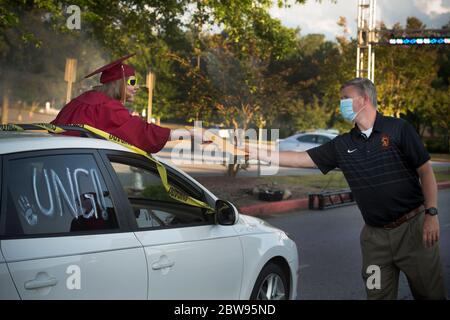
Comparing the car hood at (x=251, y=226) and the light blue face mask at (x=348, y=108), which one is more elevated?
the light blue face mask at (x=348, y=108)

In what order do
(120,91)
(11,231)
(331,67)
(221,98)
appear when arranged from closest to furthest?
(11,231) < (120,91) < (221,98) < (331,67)

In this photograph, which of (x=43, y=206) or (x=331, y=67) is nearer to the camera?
(x=43, y=206)

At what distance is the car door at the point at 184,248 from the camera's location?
11.2ft

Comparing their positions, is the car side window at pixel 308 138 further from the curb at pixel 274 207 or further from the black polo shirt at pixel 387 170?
the black polo shirt at pixel 387 170

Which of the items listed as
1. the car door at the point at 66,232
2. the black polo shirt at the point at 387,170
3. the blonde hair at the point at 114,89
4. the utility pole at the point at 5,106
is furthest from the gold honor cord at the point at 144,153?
the utility pole at the point at 5,106

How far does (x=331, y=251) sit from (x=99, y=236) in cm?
575

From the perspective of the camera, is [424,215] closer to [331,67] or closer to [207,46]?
[207,46]

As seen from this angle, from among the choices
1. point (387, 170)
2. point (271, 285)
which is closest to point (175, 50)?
point (271, 285)

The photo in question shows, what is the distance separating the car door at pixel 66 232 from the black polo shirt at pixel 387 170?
150 centimetres

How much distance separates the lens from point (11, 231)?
2.77 m

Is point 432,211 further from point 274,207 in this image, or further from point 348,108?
point 274,207

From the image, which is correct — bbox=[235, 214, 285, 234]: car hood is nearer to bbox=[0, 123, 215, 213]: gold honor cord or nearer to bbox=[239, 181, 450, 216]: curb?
bbox=[0, 123, 215, 213]: gold honor cord
